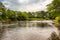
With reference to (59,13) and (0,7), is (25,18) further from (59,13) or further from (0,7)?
(59,13)

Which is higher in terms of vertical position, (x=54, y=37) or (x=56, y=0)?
(x=56, y=0)

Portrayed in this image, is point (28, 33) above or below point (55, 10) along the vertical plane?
below

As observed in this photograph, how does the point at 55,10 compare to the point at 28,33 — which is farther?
the point at 28,33

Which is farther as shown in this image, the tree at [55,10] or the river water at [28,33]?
the river water at [28,33]

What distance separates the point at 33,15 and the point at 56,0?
160 meters

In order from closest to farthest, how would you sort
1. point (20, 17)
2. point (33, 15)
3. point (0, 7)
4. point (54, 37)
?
point (54, 37)
point (0, 7)
point (20, 17)
point (33, 15)

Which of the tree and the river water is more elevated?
the tree

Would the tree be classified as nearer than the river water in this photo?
Yes

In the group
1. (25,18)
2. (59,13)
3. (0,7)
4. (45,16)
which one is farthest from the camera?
(45,16)

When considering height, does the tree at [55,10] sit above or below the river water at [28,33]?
above

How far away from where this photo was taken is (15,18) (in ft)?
428

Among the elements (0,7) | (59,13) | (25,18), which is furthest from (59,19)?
(25,18)

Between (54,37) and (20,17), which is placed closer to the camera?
(54,37)

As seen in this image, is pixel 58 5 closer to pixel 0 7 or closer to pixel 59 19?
pixel 59 19
